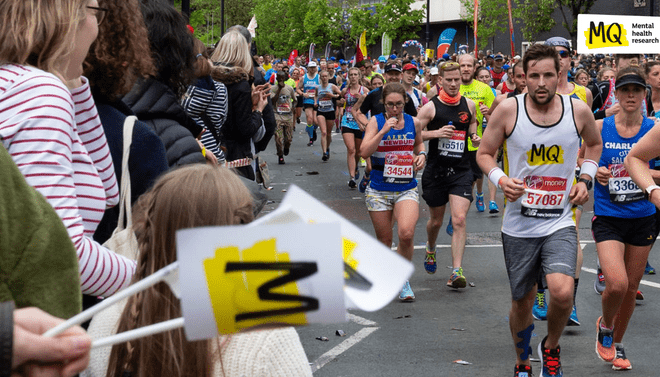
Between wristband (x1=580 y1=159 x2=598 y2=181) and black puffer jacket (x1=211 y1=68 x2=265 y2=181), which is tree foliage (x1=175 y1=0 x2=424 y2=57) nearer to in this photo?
black puffer jacket (x1=211 y1=68 x2=265 y2=181)

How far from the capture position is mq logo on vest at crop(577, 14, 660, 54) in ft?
39.7

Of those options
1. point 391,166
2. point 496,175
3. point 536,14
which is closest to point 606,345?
point 496,175

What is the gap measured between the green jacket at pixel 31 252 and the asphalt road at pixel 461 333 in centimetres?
398

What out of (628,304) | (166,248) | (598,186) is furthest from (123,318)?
(598,186)

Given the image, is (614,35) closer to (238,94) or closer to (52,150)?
(238,94)

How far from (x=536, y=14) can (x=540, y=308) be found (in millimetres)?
53400

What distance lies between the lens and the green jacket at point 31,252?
1587 mm

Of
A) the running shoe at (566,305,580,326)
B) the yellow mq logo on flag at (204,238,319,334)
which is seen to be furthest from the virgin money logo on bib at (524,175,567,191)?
the yellow mq logo on flag at (204,238,319,334)

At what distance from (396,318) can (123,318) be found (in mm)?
5057

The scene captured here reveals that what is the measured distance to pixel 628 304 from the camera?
5859 millimetres

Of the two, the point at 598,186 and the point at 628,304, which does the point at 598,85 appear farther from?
the point at 628,304

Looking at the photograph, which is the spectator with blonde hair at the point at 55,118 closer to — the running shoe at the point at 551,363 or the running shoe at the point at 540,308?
the running shoe at the point at 551,363

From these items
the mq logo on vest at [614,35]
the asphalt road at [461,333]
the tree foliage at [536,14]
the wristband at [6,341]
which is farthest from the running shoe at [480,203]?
the tree foliage at [536,14]

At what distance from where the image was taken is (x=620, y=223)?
6.05 m
